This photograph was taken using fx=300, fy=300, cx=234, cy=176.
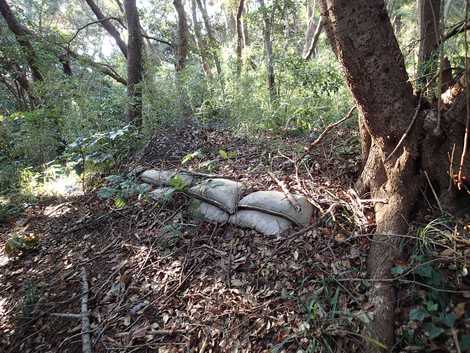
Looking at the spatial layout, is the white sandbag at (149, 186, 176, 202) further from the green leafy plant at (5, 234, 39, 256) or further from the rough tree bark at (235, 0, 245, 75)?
the rough tree bark at (235, 0, 245, 75)

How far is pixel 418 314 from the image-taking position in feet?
4.15

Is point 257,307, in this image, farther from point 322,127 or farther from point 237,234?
→ point 322,127

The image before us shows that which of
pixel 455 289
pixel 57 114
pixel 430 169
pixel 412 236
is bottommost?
pixel 455 289

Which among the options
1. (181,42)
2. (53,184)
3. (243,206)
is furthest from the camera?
(181,42)

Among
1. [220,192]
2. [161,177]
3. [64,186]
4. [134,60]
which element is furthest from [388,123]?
[134,60]

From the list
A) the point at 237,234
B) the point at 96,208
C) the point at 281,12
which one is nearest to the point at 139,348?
the point at 237,234

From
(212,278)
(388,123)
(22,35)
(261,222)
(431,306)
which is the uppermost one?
(22,35)

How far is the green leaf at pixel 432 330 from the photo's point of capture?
1.18 m

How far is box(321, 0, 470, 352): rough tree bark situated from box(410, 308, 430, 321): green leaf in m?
0.10

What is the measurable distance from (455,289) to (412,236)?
0.97 ft

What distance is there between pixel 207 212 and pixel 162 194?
52 cm

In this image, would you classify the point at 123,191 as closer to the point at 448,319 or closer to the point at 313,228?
the point at 313,228

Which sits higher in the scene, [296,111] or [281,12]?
[281,12]

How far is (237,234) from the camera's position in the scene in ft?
6.86
